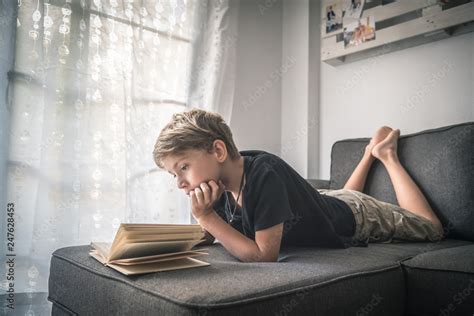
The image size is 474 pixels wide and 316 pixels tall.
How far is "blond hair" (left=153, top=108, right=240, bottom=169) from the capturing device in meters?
1.07

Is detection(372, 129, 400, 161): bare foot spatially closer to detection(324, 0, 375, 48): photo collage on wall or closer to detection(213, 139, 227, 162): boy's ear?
detection(324, 0, 375, 48): photo collage on wall

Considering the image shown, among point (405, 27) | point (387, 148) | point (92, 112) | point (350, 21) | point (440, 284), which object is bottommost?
A: point (440, 284)

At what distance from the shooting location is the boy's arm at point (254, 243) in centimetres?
99

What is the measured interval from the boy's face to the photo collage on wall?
4.99 feet

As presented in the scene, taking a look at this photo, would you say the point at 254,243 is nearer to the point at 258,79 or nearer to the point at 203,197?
the point at 203,197

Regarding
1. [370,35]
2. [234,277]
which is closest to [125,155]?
[234,277]

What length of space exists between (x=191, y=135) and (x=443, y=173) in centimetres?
105

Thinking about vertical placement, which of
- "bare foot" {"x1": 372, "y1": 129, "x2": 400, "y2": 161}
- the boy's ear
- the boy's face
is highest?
"bare foot" {"x1": 372, "y1": 129, "x2": 400, "y2": 161}

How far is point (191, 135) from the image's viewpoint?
109 cm

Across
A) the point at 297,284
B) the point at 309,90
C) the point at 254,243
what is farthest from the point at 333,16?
the point at 297,284

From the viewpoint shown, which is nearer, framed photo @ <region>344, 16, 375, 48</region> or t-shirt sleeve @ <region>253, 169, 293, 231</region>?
t-shirt sleeve @ <region>253, 169, 293, 231</region>

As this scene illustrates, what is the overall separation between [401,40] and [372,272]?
1.56m

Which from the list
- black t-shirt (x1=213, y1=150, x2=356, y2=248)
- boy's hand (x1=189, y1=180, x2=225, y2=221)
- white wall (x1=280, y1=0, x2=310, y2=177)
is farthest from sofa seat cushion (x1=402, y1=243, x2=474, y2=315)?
white wall (x1=280, y1=0, x2=310, y2=177)

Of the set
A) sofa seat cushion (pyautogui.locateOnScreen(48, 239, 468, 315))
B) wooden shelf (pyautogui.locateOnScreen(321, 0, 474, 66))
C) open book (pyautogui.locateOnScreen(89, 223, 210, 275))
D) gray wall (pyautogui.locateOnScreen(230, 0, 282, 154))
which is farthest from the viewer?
gray wall (pyautogui.locateOnScreen(230, 0, 282, 154))
